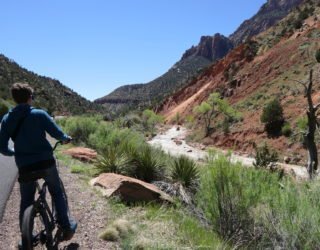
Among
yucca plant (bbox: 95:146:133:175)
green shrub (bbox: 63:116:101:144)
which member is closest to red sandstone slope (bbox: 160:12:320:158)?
green shrub (bbox: 63:116:101:144)

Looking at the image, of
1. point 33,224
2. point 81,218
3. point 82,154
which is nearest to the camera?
point 33,224

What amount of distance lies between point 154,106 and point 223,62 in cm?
2768

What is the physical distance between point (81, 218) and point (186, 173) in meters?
4.13

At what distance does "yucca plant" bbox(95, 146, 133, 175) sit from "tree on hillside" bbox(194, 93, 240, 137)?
38.8 m

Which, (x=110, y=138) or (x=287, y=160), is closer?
(x=110, y=138)

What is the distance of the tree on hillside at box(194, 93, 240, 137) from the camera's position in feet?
172

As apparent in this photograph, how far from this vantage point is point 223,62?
83875mm

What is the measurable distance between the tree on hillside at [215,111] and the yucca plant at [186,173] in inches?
1536

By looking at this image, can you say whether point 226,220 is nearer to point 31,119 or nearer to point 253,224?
point 253,224

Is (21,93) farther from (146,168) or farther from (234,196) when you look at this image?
(146,168)

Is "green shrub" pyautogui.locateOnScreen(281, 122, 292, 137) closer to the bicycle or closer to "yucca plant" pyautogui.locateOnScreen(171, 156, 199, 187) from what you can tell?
"yucca plant" pyautogui.locateOnScreen(171, 156, 199, 187)

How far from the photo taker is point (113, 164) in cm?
1199

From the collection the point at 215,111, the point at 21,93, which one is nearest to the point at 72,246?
the point at 21,93

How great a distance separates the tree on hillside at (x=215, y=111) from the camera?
52553 millimetres
